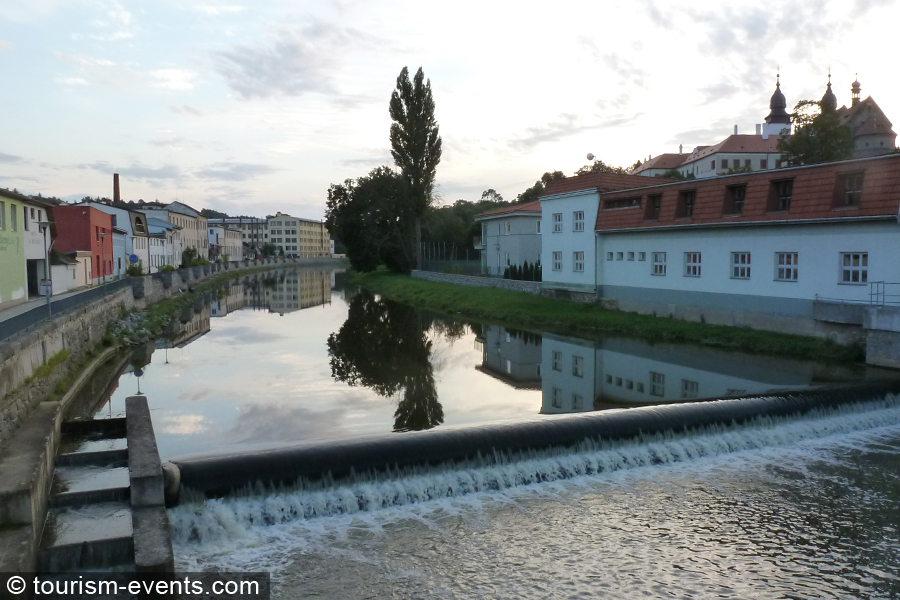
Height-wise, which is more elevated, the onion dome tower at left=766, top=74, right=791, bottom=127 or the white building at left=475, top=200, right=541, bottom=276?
the onion dome tower at left=766, top=74, right=791, bottom=127

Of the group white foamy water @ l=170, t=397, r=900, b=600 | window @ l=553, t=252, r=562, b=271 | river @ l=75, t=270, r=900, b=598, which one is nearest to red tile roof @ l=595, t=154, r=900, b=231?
window @ l=553, t=252, r=562, b=271

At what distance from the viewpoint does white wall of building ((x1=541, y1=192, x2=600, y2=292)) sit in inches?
1141

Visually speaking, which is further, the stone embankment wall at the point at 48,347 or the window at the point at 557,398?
the window at the point at 557,398

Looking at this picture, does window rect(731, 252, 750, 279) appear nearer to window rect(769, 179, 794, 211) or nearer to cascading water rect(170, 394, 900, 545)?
window rect(769, 179, 794, 211)

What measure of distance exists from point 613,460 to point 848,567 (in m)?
3.80

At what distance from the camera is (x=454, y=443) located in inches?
398

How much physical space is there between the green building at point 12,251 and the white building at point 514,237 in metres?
27.2

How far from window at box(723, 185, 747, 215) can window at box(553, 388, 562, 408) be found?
35.2ft

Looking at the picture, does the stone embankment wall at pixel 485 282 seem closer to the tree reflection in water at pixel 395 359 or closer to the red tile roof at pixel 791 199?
the tree reflection in water at pixel 395 359

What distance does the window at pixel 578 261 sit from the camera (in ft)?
97.3

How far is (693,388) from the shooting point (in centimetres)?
1574

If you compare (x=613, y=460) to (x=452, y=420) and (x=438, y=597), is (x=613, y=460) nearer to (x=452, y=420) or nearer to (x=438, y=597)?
(x=452, y=420)

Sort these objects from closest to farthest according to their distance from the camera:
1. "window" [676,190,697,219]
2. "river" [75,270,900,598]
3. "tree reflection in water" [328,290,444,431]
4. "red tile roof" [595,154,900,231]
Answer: "river" [75,270,900,598], "tree reflection in water" [328,290,444,431], "red tile roof" [595,154,900,231], "window" [676,190,697,219]

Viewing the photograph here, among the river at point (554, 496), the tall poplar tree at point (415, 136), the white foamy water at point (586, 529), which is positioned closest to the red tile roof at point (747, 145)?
the tall poplar tree at point (415, 136)
